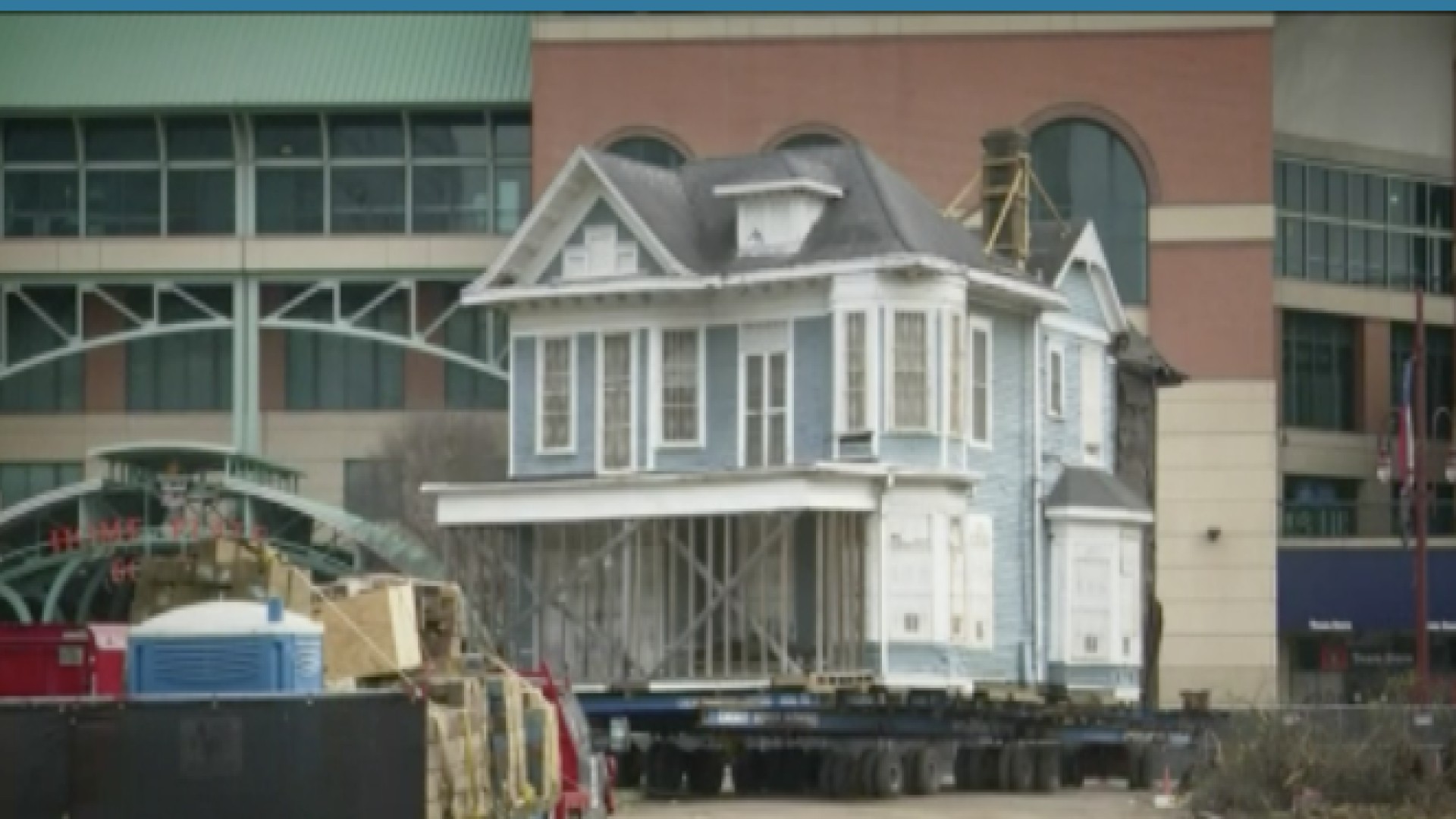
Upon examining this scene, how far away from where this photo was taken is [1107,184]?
78938mm

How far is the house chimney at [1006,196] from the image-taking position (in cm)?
4981

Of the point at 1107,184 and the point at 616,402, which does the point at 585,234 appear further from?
the point at 1107,184

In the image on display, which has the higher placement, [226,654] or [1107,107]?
[1107,107]

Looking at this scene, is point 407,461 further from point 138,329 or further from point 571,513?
point 571,513

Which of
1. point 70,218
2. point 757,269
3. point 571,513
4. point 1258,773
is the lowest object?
point 1258,773

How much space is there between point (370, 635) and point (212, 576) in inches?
112

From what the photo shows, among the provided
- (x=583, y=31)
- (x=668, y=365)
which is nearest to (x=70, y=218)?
(x=583, y=31)

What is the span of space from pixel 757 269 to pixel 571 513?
454cm

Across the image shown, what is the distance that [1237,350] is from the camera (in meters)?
78.8

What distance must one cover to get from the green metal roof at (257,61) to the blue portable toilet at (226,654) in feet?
200

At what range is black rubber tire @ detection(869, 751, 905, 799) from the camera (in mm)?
40125

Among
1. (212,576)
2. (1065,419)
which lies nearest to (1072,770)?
(1065,419)

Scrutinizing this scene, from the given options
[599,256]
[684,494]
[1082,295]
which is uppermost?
[599,256]

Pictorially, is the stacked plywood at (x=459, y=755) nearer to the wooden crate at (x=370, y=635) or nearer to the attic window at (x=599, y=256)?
the wooden crate at (x=370, y=635)
